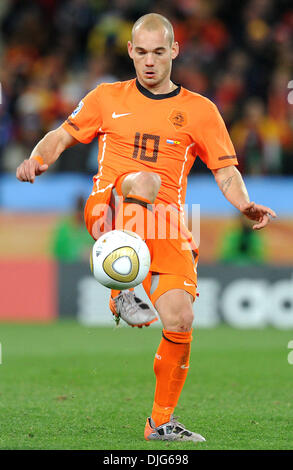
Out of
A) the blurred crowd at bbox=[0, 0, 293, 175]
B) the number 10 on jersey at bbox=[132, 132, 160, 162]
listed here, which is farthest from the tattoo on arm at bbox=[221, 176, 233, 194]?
the blurred crowd at bbox=[0, 0, 293, 175]

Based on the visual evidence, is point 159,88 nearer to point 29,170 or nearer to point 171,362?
point 29,170

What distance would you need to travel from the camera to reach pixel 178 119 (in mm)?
5645

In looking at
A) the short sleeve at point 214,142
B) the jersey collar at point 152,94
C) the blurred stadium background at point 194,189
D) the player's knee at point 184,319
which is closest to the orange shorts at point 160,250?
the player's knee at point 184,319

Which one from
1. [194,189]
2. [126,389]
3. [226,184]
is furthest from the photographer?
[194,189]

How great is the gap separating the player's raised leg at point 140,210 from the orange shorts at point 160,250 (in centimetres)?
8

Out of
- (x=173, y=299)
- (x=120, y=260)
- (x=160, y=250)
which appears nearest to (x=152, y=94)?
(x=160, y=250)

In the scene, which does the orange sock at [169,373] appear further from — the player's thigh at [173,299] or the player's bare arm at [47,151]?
the player's bare arm at [47,151]

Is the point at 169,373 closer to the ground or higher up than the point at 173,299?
closer to the ground

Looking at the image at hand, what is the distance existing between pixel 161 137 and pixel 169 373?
4.62ft

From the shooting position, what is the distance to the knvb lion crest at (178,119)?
18.5 feet

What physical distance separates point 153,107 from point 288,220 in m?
7.30

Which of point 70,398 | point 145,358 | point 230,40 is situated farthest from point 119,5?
point 70,398
